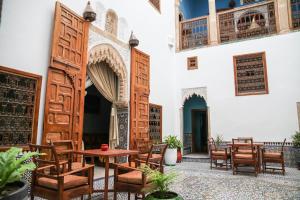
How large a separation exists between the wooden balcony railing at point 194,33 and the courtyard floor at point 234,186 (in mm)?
4765

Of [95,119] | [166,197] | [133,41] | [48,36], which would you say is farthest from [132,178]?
[95,119]

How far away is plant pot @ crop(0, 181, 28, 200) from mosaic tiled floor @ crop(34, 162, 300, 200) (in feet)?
7.41

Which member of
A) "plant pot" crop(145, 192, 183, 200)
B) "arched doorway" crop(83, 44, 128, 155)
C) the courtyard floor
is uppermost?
"arched doorway" crop(83, 44, 128, 155)

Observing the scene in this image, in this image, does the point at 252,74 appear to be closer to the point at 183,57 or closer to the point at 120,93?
the point at 183,57

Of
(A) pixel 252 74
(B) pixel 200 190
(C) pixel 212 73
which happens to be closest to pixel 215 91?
(C) pixel 212 73

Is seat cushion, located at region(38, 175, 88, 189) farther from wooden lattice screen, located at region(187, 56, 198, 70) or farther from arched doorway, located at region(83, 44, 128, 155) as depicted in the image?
wooden lattice screen, located at region(187, 56, 198, 70)

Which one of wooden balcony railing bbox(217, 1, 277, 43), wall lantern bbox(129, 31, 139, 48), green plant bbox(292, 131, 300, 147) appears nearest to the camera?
wall lantern bbox(129, 31, 139, 48)

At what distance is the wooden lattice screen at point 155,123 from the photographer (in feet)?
21.1

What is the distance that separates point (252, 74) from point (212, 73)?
4.08ft

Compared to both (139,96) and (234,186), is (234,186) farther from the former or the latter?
(139,96)

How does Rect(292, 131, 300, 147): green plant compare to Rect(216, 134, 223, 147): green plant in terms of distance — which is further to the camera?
Rect(216, 134, 223, 147): green plant

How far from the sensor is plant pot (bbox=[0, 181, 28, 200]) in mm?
972

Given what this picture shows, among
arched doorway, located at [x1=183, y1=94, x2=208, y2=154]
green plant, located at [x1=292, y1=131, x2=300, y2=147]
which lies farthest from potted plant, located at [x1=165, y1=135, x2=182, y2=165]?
green plant, located at [x1=292, y1=131, x2=300, y2=147]

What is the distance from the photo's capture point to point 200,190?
3820mm
